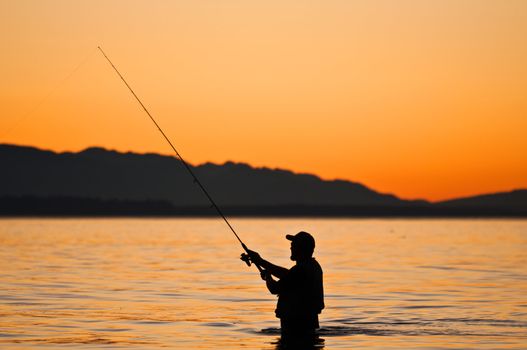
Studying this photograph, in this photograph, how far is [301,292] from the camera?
48.1ft

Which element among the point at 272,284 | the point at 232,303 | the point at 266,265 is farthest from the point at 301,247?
the point at 232,303

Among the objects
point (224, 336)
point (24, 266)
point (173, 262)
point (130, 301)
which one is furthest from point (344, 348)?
point (173, 262)

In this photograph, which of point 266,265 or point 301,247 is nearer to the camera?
point 266,265

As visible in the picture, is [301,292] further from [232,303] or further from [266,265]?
[232,303]

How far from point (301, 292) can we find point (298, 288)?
0.25 ft

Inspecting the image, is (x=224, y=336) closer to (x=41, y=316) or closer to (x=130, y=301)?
(x=41, y=316)

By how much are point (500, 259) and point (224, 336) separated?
2504 cm

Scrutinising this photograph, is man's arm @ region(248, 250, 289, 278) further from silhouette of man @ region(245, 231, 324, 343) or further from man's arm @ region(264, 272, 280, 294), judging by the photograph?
man's arm @ region(264, 272, 280, 294)

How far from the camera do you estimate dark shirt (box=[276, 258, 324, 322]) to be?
14.6 meters

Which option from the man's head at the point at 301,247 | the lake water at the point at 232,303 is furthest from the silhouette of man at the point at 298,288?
the lake water at the point at 232,303

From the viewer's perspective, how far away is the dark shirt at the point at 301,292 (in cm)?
1457

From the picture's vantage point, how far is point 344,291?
2509cm

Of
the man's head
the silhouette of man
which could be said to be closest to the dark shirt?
the silhouette of man

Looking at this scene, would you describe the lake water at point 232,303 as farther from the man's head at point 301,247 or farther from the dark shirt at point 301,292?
the man's head at point 301,247
